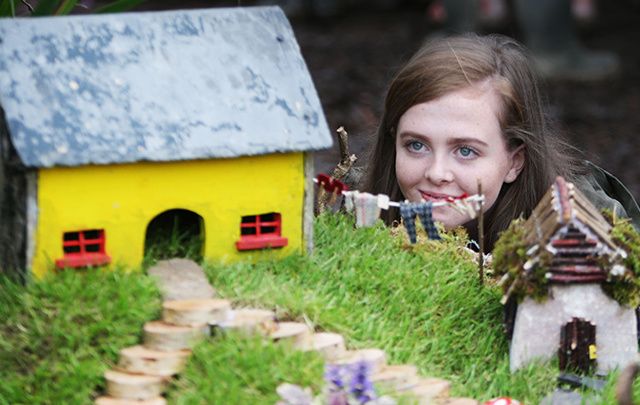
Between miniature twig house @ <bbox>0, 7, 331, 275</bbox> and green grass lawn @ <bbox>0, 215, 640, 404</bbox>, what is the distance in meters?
0.13

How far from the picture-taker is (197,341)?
351 centimetres

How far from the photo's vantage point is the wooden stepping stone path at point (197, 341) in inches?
134

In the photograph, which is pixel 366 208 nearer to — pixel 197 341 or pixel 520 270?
pixel 520 270

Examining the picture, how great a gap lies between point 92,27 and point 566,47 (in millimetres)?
11325

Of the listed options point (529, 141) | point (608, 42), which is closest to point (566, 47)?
point (608, 42)

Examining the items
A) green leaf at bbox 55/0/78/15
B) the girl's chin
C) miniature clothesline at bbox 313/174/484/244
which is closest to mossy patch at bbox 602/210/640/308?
miniature clothesline at bbox 313/174/484/244

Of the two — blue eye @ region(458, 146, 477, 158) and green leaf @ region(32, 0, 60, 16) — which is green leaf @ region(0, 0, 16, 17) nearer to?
green leaf @ region(32, 0, 60, 16)

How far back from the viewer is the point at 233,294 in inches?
147

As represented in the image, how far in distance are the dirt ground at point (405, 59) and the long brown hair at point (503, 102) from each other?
2886 mm

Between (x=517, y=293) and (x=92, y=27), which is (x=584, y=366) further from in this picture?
(x=92, y=27)

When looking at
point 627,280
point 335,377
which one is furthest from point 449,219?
point 335,377

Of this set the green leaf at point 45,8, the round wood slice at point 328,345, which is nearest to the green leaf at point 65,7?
the green leaf at point 45,8

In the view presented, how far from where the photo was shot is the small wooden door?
12.4 ft

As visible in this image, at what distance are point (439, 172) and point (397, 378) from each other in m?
1.30
